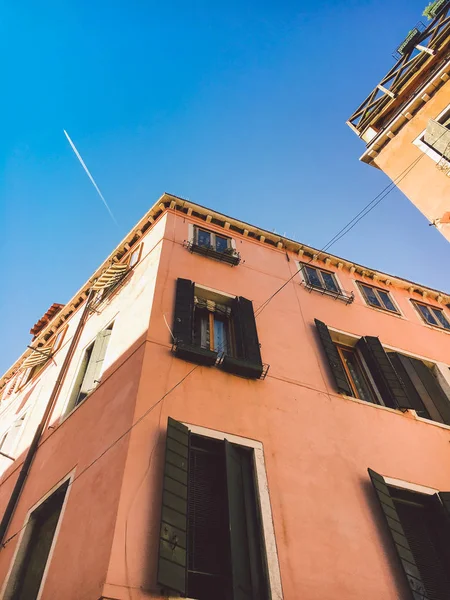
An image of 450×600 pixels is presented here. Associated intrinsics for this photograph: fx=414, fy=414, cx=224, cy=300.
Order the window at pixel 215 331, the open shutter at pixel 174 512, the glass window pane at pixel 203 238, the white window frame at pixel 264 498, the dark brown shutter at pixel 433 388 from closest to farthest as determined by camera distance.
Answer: the open shutter at pixel 174 512
the white window frame at pixel 264 498
the window at pixel 215 331
the dark brown shutter at pixel 433 388
the glass window pane at pixel 203 238

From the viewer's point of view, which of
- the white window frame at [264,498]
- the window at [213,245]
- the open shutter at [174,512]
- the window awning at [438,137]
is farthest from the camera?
the window at [213,245]

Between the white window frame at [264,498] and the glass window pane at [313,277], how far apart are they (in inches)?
223

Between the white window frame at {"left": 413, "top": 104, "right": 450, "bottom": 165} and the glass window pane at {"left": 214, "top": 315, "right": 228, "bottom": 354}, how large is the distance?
20.8 feet

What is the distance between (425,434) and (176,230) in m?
6.83

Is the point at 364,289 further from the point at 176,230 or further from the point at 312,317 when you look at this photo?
the point at 176,230

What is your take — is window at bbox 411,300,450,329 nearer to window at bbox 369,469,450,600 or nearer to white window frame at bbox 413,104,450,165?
white window frame at bbox 413,104,450,165

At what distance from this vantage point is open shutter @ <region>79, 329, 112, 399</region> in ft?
24.6

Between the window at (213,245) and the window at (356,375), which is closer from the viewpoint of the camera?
the window at (356,375)

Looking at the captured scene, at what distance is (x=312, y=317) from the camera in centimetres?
929

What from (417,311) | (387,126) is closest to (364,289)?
(417,311)

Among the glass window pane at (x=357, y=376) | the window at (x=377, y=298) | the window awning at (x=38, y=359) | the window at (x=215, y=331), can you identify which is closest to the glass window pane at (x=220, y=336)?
the window at (x=215, y=331)

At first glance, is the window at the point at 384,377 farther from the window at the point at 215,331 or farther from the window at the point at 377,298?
the window at the point at 377,298

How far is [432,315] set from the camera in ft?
39.9

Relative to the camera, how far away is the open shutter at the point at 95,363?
24.6ft
